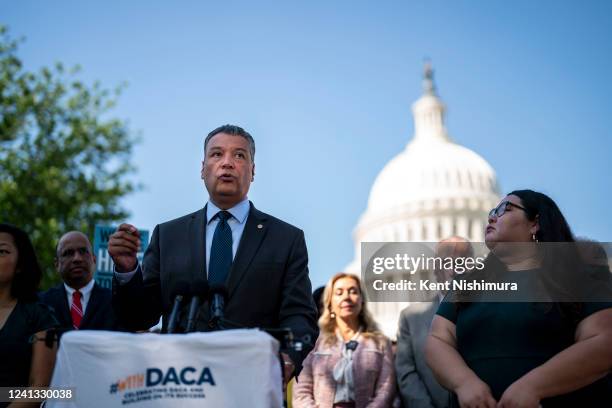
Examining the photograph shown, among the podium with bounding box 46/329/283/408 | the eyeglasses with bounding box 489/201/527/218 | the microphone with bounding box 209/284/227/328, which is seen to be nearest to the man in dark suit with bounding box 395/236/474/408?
the eyeglasses with bounding box 489/201/527/218

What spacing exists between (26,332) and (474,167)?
8722cm

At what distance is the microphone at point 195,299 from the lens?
13.5 feet

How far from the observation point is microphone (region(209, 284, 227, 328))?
4219mm

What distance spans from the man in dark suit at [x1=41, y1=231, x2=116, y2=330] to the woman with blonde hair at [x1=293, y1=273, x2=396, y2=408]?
1.90m

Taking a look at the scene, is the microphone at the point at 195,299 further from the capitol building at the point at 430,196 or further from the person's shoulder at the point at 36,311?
the capitol building at the point at 430,196

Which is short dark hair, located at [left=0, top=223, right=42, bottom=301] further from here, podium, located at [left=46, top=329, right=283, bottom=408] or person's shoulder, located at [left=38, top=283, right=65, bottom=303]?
podium, located at [left=46, top=329, right=283, bottom=408]

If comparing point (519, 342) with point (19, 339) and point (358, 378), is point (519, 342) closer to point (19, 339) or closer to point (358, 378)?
point (19, 339)

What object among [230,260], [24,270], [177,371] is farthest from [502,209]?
[24,270]

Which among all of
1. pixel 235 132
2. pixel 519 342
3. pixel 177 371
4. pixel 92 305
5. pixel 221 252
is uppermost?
pixel 235 132

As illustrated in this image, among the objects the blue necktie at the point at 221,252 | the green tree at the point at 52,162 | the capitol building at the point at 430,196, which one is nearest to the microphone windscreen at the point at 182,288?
the blue necktie at the point at 221,252

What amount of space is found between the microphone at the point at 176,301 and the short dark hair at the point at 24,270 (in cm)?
173

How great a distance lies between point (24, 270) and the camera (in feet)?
18.6

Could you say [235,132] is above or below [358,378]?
above

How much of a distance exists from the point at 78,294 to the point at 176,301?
3409 millimetres
